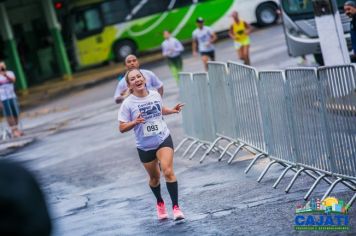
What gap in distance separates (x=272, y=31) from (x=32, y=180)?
33.2 metres

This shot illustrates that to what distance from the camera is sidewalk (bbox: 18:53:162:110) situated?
32.9 meters

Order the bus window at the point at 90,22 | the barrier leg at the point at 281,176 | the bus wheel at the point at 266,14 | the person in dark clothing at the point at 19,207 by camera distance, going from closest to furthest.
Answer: the person in dark clothing at the point at 19,207, the barrier leg at the point at 281,176, the bus wheel at the point at 266,14, the bus window at the point at 90,22

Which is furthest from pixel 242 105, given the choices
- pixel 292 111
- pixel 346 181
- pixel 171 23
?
pixel 171 23

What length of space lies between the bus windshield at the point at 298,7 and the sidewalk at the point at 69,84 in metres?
12.4

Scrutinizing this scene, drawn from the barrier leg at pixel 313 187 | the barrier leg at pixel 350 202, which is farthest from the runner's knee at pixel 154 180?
the barrier leg at pixel 350 202

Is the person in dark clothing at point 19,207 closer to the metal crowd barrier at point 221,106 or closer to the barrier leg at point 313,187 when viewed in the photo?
the barrier leg at point 313,187

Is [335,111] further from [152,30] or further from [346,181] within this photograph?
[152,30]

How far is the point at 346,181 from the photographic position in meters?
9.21

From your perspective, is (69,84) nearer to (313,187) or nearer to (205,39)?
(205,39)

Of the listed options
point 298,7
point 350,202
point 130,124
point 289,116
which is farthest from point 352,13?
point 298,7

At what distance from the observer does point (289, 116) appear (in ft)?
33.3

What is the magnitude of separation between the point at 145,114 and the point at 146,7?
93.8 feet

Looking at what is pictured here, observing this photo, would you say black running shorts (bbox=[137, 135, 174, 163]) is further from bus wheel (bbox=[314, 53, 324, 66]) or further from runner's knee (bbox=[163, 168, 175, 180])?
bus wheel (bbox=[314, 53, 324, 66])

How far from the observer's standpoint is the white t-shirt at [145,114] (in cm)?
964
